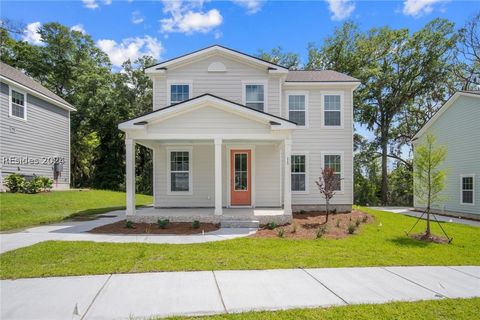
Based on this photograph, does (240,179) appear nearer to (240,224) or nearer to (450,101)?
(240,224)

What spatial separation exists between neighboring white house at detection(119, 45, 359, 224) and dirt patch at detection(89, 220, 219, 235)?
157 cm

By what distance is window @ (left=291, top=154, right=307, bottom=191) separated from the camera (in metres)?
14.3

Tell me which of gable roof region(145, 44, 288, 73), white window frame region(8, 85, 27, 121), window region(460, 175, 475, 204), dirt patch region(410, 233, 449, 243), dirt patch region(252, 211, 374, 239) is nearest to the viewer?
dirt patch region(410, 233, 449, 243)

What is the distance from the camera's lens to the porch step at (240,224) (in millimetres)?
10492

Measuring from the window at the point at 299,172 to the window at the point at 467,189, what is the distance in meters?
8.00

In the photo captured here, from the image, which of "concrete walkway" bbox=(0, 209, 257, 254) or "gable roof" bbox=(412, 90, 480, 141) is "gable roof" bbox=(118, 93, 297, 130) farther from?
"gable roof" bbox=(412, 90, 480, 141)

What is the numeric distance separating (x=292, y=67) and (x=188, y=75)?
60.1ft

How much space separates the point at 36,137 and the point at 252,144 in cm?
1331

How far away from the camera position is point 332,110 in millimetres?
14453

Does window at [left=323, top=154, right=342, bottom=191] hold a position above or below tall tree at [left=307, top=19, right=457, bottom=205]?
below

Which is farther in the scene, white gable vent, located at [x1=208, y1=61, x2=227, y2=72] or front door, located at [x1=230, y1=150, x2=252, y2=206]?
white gable vent, located at [x1=208, y1=61, x2=227, y2=72]

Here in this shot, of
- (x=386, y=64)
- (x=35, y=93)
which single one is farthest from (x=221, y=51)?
(x=386, y=64)

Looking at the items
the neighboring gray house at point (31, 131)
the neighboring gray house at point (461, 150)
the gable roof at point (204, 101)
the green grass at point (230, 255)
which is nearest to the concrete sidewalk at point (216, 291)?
the green grass at point (230, 255)

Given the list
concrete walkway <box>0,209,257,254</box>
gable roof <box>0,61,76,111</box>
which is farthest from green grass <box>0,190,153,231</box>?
gable roof <box>0,61,76,111</box>
